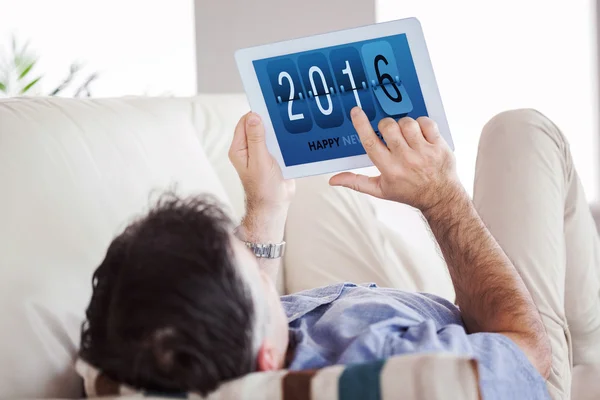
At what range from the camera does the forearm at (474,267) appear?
104 centimetres

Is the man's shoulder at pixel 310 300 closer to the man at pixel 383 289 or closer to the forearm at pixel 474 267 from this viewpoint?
the man at pixel 383 289

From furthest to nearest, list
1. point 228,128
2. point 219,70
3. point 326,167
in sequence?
point 219,70 < point 228,128 < point 326,167

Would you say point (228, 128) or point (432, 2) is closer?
point (228, 128)

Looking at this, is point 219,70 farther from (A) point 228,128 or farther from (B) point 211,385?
(B) point 211,385

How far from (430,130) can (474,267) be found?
194mm

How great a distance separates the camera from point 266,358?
77 cm

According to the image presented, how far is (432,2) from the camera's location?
3678mm

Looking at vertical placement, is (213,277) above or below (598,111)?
above

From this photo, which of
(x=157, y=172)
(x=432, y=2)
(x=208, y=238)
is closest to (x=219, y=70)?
(x=432, y=2)

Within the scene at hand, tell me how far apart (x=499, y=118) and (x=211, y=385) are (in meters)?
1.14

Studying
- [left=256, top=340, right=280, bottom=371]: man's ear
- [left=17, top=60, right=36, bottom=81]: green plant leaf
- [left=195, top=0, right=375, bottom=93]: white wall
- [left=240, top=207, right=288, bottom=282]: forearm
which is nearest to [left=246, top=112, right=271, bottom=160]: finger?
[left=240, top=207, right=288, bottom=282]: forearm

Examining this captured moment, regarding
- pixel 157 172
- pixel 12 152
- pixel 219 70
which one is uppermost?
pixel 12 152

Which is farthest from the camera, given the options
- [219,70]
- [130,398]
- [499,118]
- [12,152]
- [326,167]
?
[219,70]

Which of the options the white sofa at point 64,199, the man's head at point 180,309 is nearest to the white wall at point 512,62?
the white sofa at point 64,199
